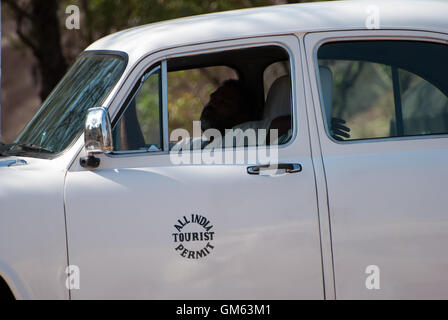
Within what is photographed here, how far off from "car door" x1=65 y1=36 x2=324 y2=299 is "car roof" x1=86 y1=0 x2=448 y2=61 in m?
0.74

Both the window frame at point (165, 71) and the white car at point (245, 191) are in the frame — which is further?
the window frame at point (165, 71)

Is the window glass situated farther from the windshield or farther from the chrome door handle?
the chrome door handle

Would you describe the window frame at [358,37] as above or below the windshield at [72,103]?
above

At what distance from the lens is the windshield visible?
12.0 ft

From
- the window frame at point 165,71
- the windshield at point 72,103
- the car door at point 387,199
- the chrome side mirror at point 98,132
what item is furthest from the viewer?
the windshield at point 72,103

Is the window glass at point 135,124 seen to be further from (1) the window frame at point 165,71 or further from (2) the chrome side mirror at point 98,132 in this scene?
(2) the chrome side mirror at point 98,132

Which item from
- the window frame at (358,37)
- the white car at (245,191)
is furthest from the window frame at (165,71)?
the window frame at (358,37)

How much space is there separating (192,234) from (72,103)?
1.08 meters

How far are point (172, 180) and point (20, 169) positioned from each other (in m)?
0.82

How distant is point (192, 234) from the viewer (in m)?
3.38

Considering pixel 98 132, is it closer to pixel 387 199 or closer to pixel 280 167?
pixel 280 167

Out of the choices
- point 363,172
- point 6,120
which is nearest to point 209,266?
point 363,172

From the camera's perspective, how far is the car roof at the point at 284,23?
12.1ft

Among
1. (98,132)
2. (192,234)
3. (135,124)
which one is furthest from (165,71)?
(192,234)
